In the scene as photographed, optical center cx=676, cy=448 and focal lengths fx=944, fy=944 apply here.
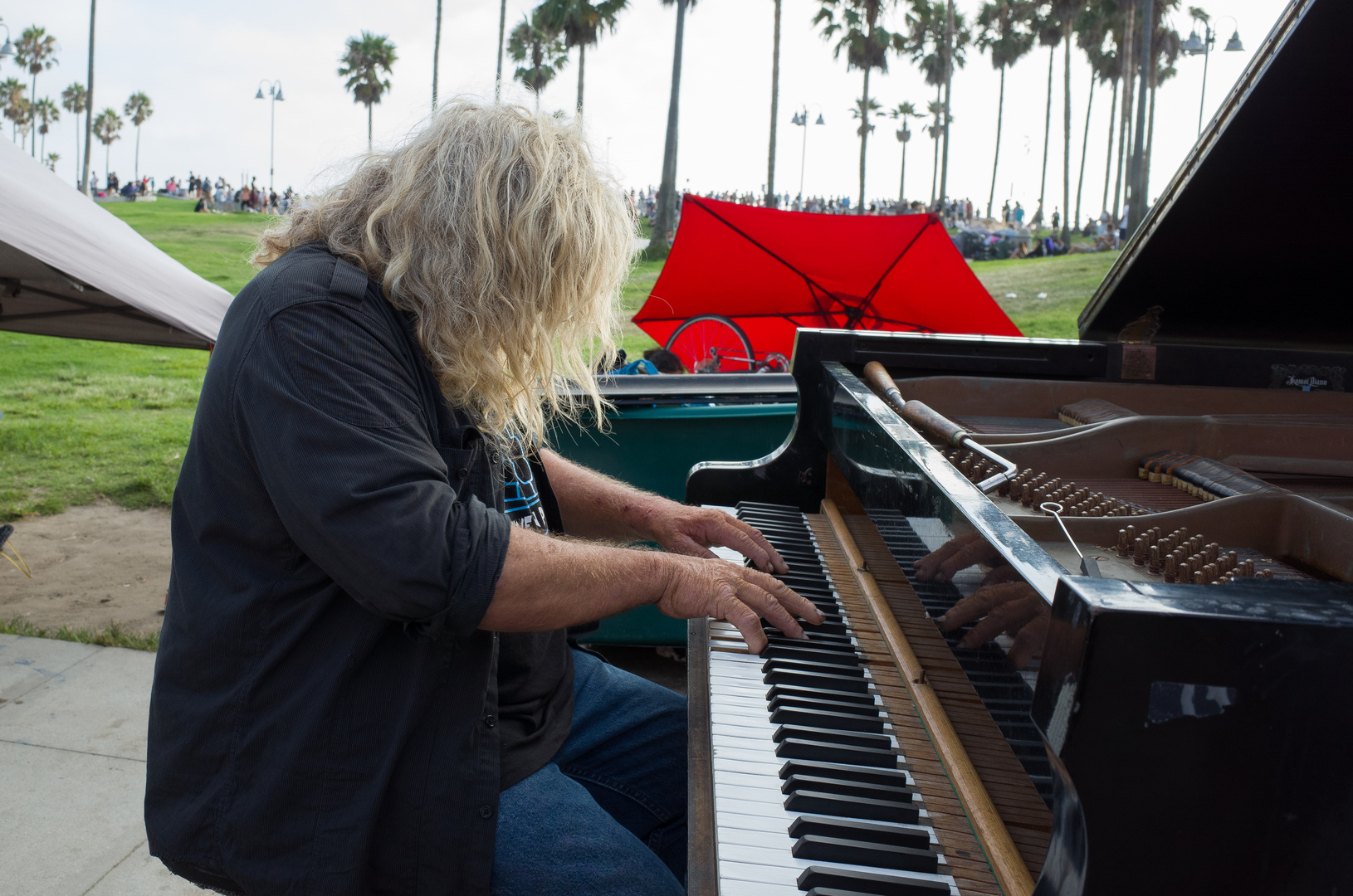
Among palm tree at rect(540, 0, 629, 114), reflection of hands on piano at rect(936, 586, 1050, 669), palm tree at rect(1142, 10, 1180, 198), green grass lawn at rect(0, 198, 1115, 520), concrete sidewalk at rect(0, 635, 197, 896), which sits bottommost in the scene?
concrete sidewalk at rect(0, 635, 197, 896)

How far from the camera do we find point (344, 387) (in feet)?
4.88

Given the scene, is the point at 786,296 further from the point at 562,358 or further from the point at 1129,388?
the point at 562,358

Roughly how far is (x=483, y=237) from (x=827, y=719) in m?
1.03

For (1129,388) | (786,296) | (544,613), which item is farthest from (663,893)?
(786,296)

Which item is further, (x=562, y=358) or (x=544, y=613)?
(x=562, y=358)

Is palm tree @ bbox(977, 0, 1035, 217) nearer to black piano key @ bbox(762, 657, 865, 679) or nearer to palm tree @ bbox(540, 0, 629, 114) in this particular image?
palm tree @ bbox(540, 0, 629, 114)

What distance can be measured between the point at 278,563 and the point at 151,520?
630 centimetres

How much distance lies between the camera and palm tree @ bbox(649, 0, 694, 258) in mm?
25391

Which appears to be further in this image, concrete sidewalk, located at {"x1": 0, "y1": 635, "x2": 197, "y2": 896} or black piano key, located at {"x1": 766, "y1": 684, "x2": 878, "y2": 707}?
concrete sidewalk, located at {"x1": 0, "y1": 635, "x2": 197, "y2": 896}

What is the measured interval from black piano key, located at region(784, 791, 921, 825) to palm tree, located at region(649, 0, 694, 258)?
24923 millimetres

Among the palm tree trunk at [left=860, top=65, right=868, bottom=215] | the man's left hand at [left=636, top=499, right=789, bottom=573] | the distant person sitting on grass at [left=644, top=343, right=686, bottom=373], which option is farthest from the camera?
the palm tree trunk at [left=860, top=65, right=868, bottom=215]

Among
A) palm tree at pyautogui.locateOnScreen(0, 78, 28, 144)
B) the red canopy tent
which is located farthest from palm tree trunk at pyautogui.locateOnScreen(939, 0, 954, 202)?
palm tree at pyautogui.locateOnScreen(0, 78, 28, 144)

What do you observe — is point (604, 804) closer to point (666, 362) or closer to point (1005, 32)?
point (666, 362)

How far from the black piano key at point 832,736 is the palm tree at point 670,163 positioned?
2472cm
